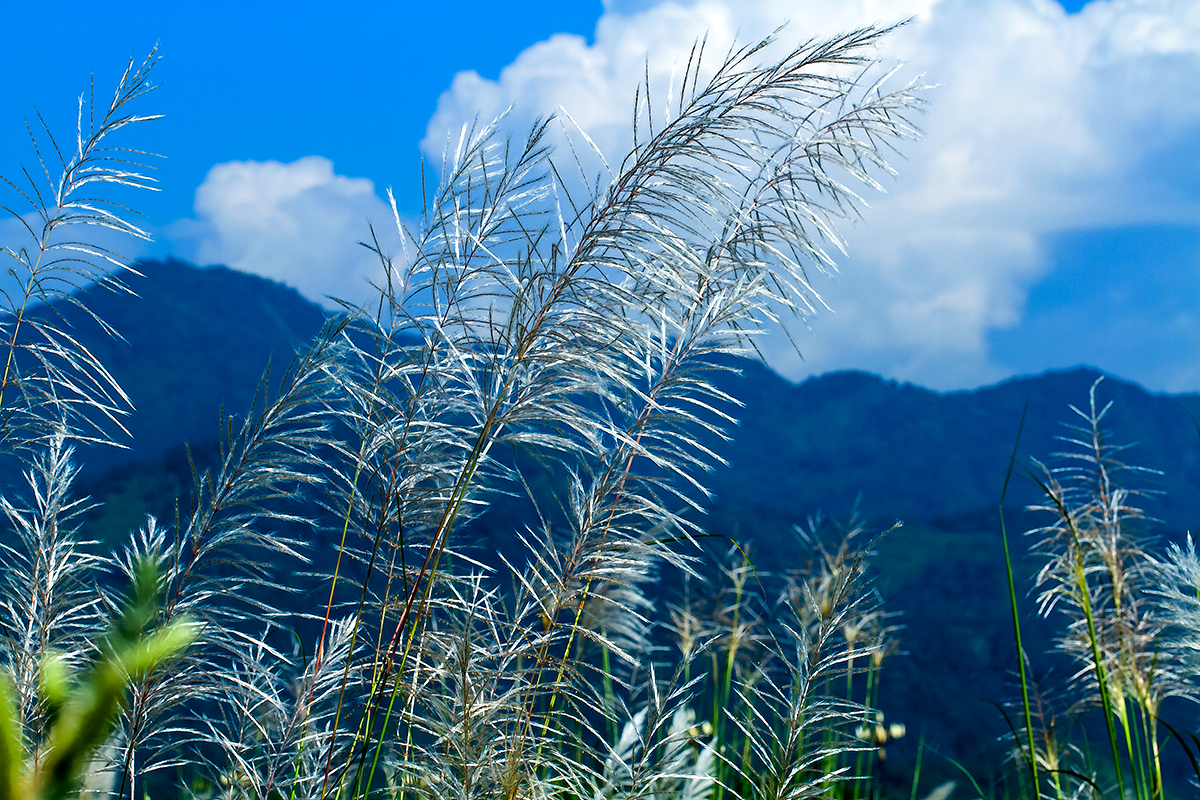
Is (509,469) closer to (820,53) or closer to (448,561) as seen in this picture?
(448,561)

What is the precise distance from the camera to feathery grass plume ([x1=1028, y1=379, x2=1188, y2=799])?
9.48ft

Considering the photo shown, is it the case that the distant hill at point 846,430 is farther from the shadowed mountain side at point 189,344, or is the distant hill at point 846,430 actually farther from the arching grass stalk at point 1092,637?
the arching grass stalk at point 1092,637

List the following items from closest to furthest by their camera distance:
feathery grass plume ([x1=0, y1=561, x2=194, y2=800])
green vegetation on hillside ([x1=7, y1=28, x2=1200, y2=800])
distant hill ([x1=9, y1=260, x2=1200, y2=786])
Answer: feathery grass plume ([x1=0, y1=561, x2=194, y2=800]) < green vegetation on hillside ([x1=7, y1=28, x2=1200, y2=800]) < distant hill ([x1=9, y1=260, x2=1200, y2=786])

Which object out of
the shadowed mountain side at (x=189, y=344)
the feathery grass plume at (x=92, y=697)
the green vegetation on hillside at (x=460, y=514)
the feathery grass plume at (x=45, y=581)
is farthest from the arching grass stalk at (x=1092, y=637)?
the shadowed mountain side at (x=189, y=344)

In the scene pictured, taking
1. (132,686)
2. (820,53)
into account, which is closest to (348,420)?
(132,686)

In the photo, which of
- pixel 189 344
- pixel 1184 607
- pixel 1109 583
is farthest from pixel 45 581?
pixel 189 344

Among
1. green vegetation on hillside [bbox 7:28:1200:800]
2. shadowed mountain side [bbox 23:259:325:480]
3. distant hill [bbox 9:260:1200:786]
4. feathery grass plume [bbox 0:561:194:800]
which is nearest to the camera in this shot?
feathery grass plume [bbox 0:561:194:800]

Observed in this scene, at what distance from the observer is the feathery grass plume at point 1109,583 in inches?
114

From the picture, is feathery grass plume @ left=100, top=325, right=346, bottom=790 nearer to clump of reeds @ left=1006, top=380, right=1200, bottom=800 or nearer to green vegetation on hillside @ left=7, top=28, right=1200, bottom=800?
green vegetation on hillside @ left=7, top=28, right=1200, bottom=800

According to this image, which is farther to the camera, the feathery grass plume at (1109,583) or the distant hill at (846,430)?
the distant hill at (846,430)

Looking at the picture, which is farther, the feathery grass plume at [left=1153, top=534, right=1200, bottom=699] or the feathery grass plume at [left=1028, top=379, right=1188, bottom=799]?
the feathery grass plume at [left=1028, top=379, right=1188, bottom=799]

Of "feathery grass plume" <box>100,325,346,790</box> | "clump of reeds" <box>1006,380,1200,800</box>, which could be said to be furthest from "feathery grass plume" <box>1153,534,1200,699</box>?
"feathery grass plume" <box>100,325,346,790</box>

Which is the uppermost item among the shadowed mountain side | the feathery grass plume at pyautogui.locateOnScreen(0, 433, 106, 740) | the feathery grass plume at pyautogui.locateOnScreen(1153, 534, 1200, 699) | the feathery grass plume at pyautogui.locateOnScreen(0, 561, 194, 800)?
the shadowed mountain side

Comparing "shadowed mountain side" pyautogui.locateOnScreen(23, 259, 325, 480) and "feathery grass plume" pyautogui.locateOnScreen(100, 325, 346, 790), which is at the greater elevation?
"shadowed mountain side" pyautogui.locateOnScreen(23, 259, 325, 480)
